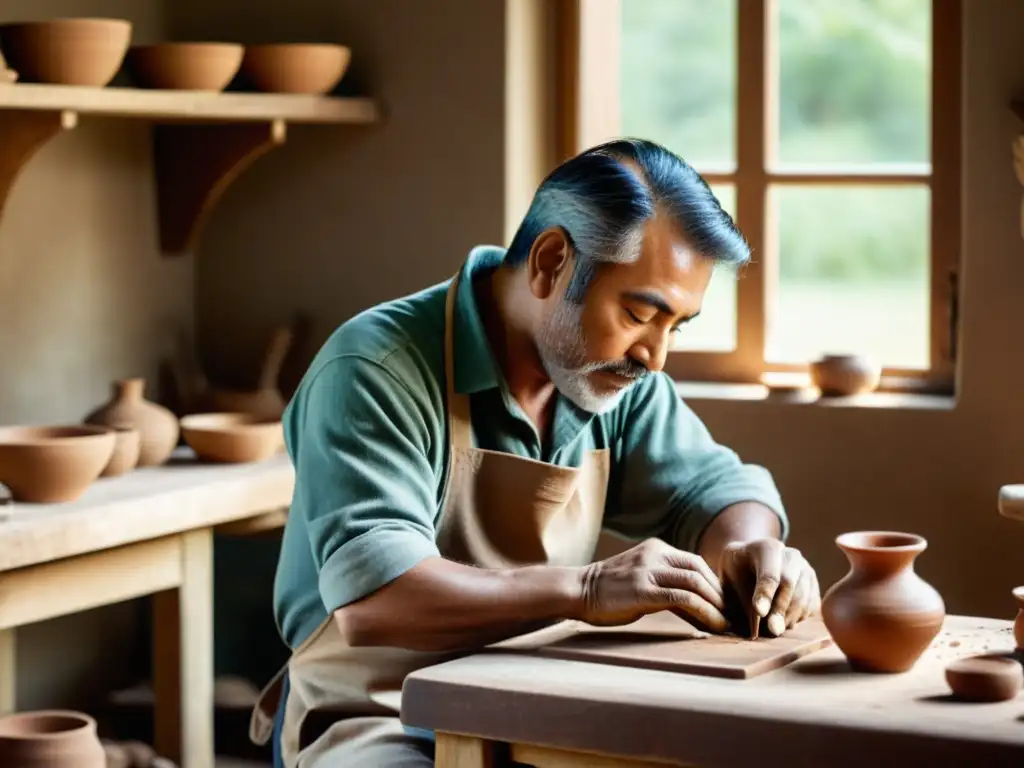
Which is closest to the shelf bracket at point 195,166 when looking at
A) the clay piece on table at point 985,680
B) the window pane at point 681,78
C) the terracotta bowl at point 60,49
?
the terracotta bowl at point 60,49

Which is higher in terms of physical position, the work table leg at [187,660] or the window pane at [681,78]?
the window pane at [681,78]

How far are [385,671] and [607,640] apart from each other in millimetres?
421

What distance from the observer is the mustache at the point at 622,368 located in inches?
102

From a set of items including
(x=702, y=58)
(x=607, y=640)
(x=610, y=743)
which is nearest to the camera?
(x=610, y=743)

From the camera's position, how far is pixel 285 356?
4.24m

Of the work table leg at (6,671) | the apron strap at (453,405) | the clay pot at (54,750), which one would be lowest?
the work table leg at (6,671)

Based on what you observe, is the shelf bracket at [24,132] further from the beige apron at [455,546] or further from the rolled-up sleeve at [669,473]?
the rolled-up sleeve at [669,473]

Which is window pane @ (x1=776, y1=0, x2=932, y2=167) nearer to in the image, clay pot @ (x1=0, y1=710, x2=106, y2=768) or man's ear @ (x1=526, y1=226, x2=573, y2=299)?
man's ear @ (x1=526, y1=226, x2=573, y2=299)

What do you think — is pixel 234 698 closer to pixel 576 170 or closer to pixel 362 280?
pixel 362 280

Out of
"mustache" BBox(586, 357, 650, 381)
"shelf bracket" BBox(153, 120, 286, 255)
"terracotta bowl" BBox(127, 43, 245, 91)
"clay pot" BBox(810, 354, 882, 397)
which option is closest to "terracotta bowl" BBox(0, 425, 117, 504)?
"terracotta bowl" BBox(127, 43, 245, 91)

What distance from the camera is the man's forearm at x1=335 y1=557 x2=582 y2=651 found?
2326 mm

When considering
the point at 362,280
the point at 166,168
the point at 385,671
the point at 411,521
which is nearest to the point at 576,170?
the point at 411,521

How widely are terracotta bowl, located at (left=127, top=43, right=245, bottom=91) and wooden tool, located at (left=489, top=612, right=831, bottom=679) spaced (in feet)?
6.06

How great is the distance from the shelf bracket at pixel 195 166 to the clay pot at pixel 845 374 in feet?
4.58
